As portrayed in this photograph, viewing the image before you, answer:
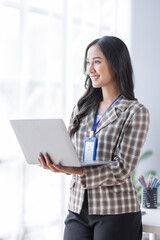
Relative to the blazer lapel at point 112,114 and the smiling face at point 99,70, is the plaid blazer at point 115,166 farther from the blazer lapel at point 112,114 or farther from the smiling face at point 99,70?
→ the smiling face at point 99,70

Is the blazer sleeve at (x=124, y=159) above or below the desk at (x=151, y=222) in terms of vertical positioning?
above

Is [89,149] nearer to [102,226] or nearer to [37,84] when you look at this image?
[102,226]

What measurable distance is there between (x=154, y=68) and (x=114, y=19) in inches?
24.2

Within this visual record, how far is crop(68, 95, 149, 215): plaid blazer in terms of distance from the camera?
1.44 m

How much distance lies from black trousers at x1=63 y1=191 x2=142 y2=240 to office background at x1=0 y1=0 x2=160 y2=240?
1.15 m

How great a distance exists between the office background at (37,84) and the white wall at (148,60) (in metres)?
0.42

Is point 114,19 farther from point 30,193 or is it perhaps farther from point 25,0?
point 30,193

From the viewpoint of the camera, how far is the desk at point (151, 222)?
5.44 feet

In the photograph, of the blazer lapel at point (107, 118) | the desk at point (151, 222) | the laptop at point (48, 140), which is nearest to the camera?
the laptop at point (48, 140)

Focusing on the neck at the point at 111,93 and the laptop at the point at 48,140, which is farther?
the neck at the point at 111,93

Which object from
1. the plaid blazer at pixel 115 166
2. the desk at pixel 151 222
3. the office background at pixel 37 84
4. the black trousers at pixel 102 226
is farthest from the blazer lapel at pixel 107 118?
the office background at pixel 37 84

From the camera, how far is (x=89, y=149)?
4.94 ft

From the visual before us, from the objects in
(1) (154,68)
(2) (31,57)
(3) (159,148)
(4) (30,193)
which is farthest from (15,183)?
(1) (154,68)

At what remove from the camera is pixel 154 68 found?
357 centimetres
